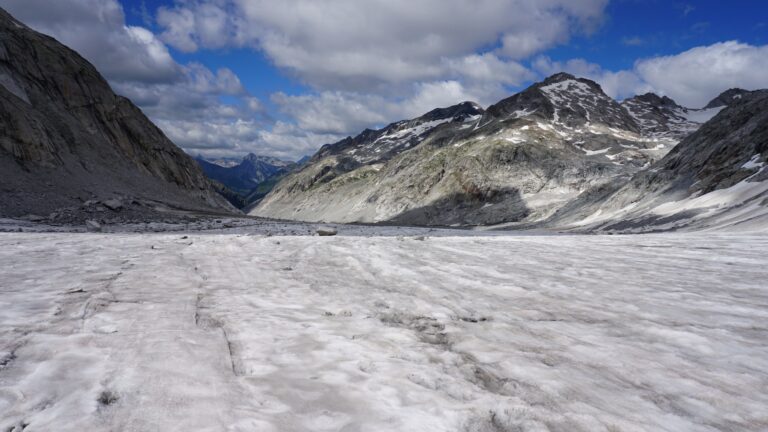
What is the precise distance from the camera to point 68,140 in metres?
46.9

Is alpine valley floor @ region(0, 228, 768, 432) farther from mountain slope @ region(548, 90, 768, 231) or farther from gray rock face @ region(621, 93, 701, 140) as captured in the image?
gray rock face @ region(621, 93, 701, 140)

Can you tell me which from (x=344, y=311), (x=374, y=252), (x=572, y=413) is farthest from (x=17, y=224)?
(x=572, y=413)

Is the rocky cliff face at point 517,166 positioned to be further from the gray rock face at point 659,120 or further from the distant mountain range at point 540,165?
the gray rock face at point 659,120

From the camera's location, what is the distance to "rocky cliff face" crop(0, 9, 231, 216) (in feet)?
121

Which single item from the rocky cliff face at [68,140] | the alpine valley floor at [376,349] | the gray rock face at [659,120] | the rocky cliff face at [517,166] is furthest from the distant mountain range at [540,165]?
the rocky cliff face at [68,140]

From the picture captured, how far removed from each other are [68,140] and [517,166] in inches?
3501

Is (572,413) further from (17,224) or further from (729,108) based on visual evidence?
(729,108)

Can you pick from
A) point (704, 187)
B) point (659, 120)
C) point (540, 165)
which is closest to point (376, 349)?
point (704, 187)

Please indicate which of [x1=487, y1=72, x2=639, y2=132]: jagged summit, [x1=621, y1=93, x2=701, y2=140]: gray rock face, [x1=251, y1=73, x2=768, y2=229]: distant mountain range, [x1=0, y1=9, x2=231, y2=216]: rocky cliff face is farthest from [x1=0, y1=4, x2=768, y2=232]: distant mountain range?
[x1=621, y1=93, x2=701, y2=140]: gray rock face

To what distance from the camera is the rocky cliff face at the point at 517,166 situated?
9406 centimetres

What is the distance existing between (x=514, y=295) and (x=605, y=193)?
229 ft

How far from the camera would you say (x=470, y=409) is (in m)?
3.66

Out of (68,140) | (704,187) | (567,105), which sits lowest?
(704,187)

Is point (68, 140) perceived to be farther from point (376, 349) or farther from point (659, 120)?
point (659, 120)
